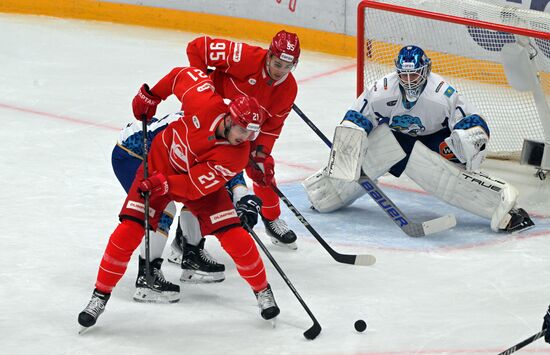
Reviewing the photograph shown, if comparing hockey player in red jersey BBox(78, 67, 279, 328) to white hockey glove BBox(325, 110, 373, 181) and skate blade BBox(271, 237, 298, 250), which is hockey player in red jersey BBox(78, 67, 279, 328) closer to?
skate blade BBox(271, 237, 298, 250)

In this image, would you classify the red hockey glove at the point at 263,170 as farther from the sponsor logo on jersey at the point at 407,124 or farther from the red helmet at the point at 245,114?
the sponsor logo on jersey at the point at 407,124

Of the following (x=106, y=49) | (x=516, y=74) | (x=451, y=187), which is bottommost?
(x=106, y=49)

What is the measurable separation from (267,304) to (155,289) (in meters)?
0.48

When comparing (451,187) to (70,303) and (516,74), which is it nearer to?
(516,74)

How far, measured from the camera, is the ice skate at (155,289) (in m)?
4.40

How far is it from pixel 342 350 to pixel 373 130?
1.67 m

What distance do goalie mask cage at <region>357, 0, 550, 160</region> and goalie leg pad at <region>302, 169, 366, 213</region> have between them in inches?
36.5

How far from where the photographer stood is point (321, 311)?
436cm

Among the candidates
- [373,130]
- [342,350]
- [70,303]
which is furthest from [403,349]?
[373,130]

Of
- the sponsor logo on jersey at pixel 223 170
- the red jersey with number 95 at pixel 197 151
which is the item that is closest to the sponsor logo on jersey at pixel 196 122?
the red jersey with number 95 at pixel 197 151

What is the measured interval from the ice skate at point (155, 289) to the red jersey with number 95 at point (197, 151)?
0.32m

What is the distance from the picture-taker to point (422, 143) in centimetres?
540

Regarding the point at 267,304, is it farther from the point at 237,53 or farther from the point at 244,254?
the point at 237,53

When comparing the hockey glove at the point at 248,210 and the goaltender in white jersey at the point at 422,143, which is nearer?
the hockey glove at the point at 248,210
